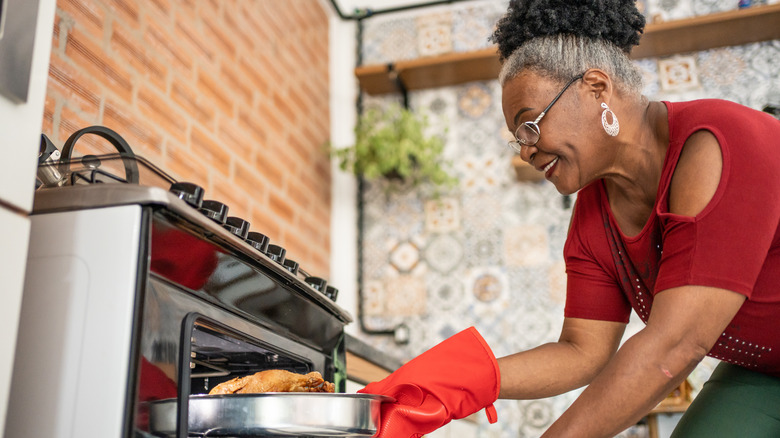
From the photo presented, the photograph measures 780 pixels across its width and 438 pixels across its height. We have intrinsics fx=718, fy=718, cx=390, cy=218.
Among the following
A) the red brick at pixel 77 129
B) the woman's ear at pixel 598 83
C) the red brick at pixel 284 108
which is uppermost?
the red brick at pixel 284 108

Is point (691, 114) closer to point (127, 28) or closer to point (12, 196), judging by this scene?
point (12, 196)

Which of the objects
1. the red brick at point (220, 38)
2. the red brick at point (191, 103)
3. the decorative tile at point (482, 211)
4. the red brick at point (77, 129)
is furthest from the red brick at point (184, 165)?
the decorative tile at point (482, 211)

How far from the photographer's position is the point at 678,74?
276cm

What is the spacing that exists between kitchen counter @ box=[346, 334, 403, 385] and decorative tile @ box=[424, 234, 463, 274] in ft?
2.84

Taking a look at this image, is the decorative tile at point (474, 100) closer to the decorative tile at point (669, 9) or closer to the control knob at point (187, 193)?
the decorative tile at point (669, 9)

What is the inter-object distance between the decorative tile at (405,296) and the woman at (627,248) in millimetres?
1450

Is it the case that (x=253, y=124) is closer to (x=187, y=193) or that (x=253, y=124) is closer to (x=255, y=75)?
(x=255, y=75)

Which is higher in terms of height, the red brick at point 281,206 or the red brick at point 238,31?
the red brick at point 238,31

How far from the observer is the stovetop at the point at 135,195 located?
2.37ft

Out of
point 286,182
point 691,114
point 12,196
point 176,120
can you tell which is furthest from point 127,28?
point 691,114

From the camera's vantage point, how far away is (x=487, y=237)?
2.79 meters

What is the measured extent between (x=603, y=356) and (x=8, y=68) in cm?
105

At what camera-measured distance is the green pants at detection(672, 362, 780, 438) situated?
46.8 inches

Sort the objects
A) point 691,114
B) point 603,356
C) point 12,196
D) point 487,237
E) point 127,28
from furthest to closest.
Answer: point 487,237, point 127,28, point 603,356, point 691,114, point 12,196
